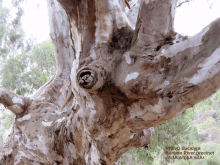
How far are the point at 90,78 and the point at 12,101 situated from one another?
1194 mm

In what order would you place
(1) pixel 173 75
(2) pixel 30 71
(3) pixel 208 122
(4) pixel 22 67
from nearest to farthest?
1. (1) pixel 173 75
2. (2) pixel 30 71
3. (4) pixel 22 67
4. (3) pixel 208 122

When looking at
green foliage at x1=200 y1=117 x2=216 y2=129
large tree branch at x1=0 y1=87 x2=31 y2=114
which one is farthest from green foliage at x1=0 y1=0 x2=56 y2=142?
green foliage at x1=200 y1=117 x2=216 y2=129

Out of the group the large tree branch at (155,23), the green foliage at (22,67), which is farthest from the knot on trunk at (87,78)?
the green foliage at (22,67)

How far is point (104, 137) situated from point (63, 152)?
587 mm

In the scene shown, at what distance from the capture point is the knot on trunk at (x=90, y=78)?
3.20ft

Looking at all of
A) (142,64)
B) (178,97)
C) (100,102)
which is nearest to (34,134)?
(100,102)

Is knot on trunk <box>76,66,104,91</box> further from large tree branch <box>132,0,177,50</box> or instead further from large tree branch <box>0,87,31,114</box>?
large tree branch <box>0,87,31,114</box>

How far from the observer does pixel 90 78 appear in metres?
0.98

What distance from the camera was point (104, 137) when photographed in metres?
1.21

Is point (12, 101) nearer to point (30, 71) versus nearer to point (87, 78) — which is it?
point (87, 78)

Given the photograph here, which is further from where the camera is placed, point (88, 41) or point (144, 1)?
point (88, 41)

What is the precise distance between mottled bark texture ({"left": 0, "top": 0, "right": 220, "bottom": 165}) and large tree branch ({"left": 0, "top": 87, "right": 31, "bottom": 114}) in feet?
1.06

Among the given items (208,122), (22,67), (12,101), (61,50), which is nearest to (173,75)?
(12,101)

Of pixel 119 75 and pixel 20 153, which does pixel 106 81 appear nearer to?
pixel 119 75
